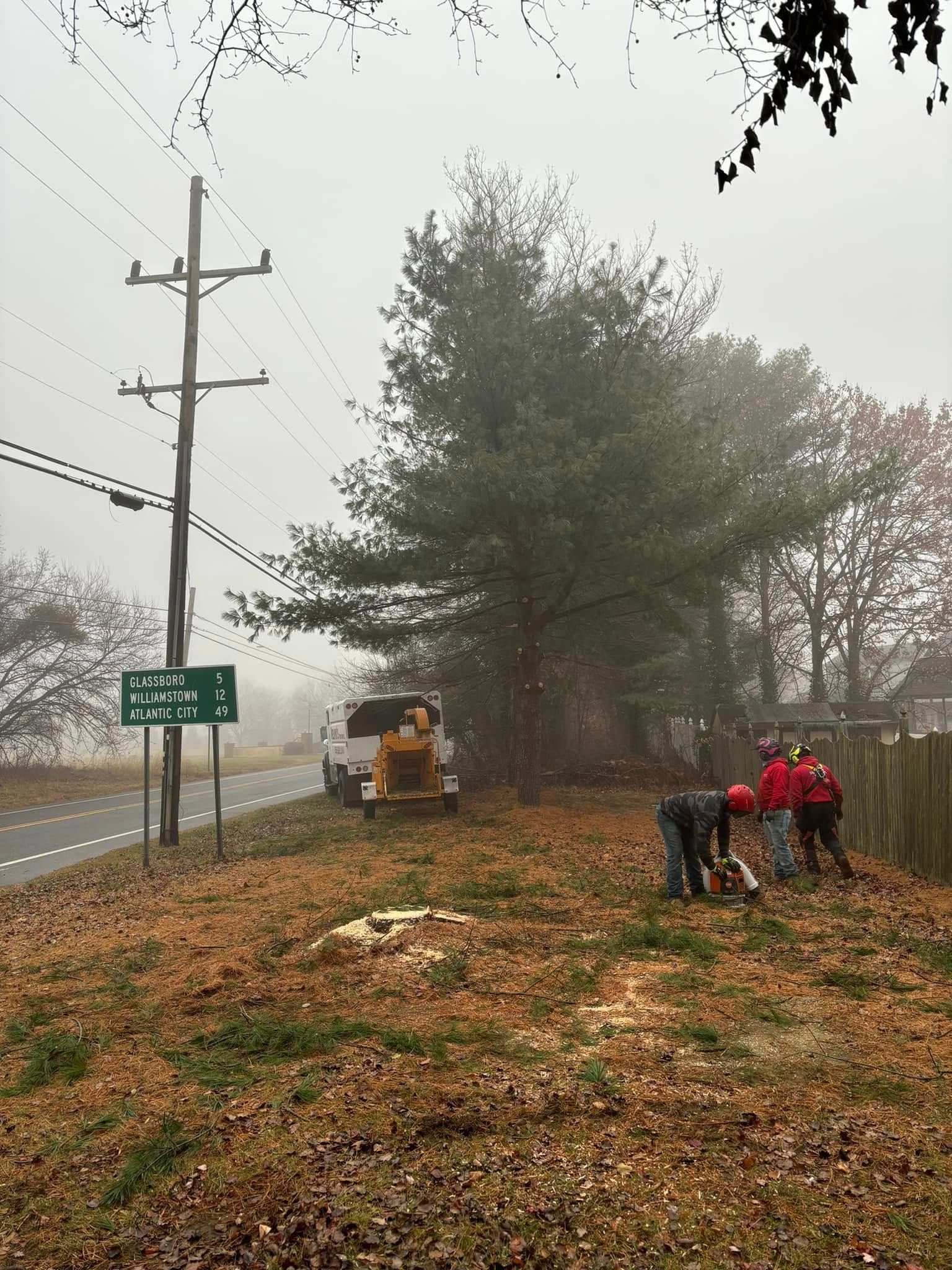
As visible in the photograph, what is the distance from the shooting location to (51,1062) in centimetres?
563

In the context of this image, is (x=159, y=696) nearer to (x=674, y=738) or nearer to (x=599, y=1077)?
(x=599, y=1077)

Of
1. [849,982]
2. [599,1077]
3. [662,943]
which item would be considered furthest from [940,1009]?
[599,1077]

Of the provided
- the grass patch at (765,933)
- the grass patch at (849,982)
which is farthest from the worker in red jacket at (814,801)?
the grass patch at (849,982)

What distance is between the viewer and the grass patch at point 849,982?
6.55 m

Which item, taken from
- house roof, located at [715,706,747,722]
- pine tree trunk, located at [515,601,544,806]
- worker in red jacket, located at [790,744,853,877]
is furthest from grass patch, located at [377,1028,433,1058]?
house roof, located at [715,706,747,722]

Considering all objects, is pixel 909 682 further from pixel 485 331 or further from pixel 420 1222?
pixel 420 1222

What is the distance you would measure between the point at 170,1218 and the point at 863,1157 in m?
2.88

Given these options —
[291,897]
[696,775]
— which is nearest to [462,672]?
[696,775]

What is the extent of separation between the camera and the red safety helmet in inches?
359

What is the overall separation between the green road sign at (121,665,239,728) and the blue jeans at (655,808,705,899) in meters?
7.30

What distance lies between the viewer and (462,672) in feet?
83.4

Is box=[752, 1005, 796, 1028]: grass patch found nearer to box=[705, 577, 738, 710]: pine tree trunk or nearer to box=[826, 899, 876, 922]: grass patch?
box=[826, 899, 876, 922]: grass patch

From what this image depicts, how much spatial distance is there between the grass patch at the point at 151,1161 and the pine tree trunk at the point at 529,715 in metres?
15.3

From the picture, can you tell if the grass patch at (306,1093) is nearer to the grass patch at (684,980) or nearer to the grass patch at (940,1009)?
the grass patch at (684,980)
